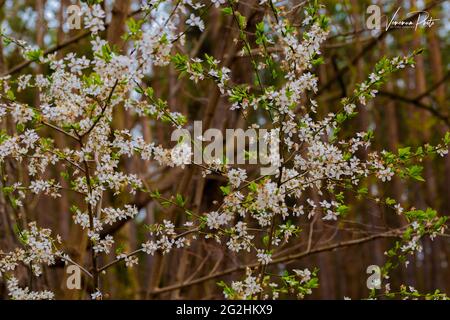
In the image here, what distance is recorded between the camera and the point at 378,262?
35.7ft

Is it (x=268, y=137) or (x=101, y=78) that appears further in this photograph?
(x=268, y=137)

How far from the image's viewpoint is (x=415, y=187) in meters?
12.5

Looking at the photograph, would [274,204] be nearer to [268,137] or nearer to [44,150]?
[268,137]


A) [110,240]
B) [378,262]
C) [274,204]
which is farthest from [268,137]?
[378,262]

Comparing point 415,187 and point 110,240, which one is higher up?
point 415,187

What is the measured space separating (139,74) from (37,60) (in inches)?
21.0

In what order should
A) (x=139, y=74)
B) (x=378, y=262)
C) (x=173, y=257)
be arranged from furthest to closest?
(x=378, y=262)
(x=173, y=257)
(x=139, y=74)

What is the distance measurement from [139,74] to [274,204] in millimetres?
898
